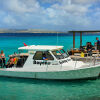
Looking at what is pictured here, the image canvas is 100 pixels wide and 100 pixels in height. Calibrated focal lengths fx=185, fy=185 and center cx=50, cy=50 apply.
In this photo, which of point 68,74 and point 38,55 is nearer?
point 68,74

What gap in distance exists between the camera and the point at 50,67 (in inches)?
478

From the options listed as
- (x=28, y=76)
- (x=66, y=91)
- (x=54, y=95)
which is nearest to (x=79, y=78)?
(x=66, y=91)

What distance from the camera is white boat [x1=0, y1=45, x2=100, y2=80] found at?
11844 millimetres

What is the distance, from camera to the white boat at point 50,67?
1184cm

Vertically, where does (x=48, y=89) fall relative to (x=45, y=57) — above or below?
below

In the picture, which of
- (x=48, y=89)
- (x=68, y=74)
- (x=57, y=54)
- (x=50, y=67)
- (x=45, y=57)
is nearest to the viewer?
(x=48, y=89)

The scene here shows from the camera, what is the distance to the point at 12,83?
12.6 metres

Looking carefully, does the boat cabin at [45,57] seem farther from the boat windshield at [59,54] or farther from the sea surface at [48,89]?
the sea surface at [48,89]

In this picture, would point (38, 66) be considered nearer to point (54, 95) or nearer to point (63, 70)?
point (63, 70)

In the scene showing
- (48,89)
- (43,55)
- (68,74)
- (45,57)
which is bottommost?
(48,89)

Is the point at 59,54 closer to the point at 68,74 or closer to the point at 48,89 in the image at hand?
the point at 68,74

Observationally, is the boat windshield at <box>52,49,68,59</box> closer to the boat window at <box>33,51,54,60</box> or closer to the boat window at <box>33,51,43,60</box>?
the boat window at <box>33,51,54,60</box>

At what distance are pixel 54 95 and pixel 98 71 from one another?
3.45 m

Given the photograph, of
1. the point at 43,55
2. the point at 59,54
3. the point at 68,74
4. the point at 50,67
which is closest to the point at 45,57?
the point at 43,55
